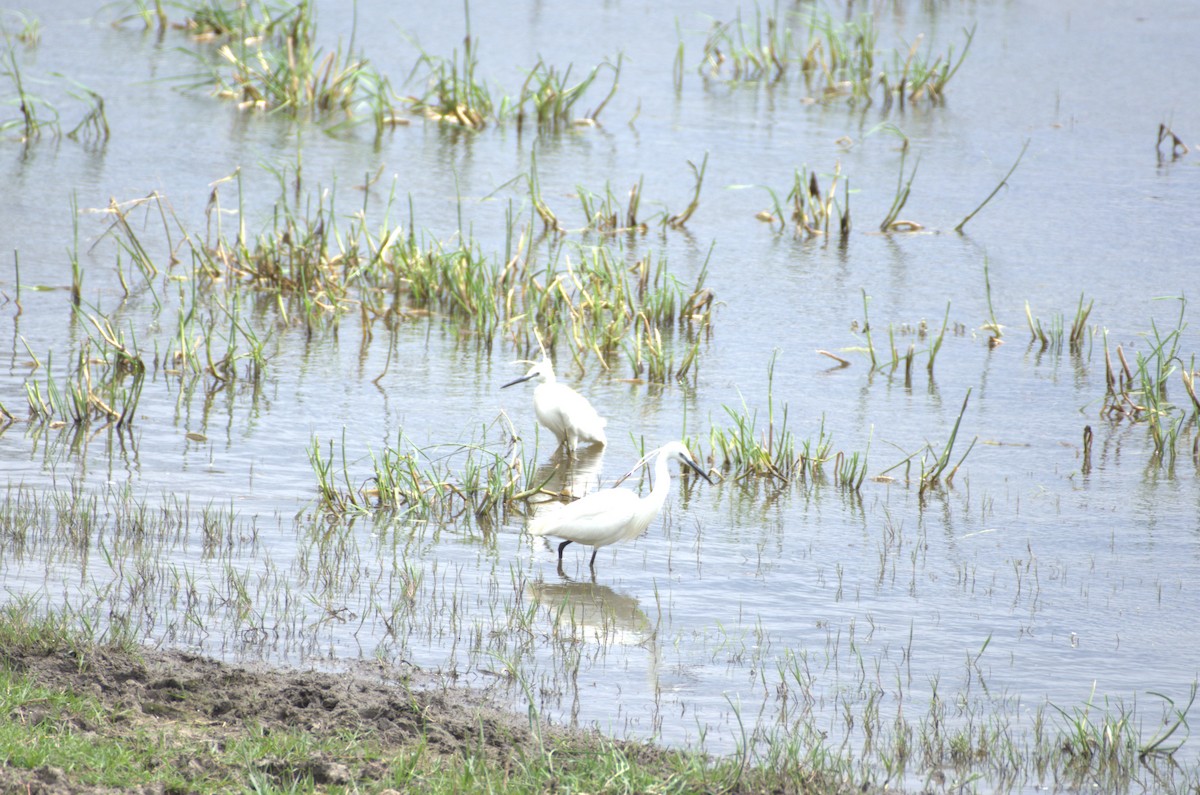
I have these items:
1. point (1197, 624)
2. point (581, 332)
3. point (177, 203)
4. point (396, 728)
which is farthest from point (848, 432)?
point (177, 203)

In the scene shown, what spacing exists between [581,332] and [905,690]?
5356 mm

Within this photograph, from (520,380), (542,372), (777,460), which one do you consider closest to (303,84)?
(520,380)

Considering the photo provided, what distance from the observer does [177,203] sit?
43.5ft

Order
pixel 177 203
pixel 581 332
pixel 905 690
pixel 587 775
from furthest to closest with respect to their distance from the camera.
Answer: pixel 177 203 → pixel 581 332 → pixel 905 690 → pixel 587 775

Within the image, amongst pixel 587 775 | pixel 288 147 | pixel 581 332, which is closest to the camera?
pixel 587 775

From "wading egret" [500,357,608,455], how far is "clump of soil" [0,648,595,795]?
3.52 metres

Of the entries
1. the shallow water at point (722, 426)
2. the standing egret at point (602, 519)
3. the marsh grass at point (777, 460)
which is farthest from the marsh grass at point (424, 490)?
the marsh grass at point (777, 460)

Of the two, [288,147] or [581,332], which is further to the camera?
[288,147]

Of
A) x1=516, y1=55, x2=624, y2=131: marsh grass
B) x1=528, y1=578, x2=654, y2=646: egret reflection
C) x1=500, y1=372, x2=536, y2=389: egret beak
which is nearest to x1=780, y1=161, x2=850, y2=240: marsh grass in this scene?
x1=516, y1=55, x2=624, y2=131: marsh grass

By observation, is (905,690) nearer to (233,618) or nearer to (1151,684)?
(1151,684)

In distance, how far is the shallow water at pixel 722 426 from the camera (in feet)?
18.2

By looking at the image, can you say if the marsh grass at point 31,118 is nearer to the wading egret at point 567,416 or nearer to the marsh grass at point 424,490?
the wading egret at point 567,416

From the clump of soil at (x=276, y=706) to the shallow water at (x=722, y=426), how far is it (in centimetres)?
36

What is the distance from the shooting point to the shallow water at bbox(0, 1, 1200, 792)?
5543mm
